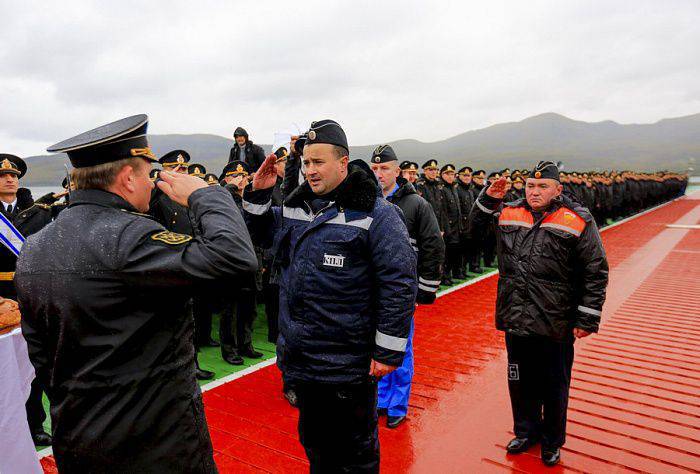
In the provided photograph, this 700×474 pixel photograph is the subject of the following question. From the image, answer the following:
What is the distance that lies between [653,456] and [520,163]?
143804mm

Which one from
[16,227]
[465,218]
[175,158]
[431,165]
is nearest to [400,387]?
[16,227]

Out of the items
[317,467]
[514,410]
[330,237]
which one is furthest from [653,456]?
[330,237]

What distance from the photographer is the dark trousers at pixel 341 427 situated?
2283 millimetres

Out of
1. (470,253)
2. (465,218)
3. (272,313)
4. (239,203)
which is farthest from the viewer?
(470,253)

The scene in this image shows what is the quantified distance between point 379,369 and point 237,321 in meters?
3.23

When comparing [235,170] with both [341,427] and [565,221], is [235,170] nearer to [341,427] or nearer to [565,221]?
[565,221]

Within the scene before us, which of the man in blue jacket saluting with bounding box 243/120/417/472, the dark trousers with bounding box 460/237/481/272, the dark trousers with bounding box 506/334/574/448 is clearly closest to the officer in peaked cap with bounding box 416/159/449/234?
the dark trousers with bounding box 460/237/481/272

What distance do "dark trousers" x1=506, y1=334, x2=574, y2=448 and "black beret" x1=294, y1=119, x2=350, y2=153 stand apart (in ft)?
6.53

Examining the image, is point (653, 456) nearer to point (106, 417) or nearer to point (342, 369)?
point (342, 369)

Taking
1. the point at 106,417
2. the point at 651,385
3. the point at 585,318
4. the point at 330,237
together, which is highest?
the point at 330,237

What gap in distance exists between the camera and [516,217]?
3318 mm

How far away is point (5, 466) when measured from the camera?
2420 mm

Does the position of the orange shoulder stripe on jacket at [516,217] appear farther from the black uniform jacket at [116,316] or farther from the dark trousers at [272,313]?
the dark trousers at [272,313]

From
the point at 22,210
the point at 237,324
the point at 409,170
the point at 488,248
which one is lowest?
the point at 488,248
